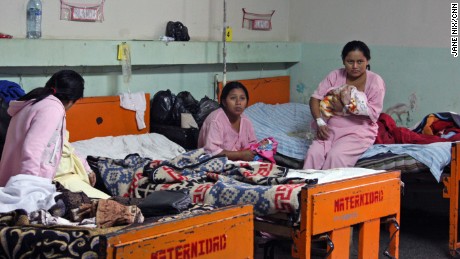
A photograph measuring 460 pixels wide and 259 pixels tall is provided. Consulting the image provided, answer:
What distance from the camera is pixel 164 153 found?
22.3 feet

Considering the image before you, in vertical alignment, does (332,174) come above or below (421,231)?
above

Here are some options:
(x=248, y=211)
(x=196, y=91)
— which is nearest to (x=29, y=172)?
(x=248, y=211)

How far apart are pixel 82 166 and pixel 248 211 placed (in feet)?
5.96

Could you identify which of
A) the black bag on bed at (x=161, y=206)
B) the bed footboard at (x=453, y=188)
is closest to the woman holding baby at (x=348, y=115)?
the bed footboard at (x=453, y=188)

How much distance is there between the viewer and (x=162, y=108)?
7.45 metres

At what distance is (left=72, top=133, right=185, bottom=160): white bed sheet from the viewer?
21.2 ft

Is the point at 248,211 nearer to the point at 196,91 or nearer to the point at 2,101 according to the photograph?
the point at 2,101

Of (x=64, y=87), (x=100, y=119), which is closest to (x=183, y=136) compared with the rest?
(x=100, y=119)

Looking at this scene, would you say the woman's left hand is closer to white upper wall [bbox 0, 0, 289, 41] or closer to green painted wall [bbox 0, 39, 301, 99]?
green painted wall [bbox 0, 39, 301, 99]

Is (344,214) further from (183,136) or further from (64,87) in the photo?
(183,136)

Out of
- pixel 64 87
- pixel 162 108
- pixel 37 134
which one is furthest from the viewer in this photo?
pixel 162 108

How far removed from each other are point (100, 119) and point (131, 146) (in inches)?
17.6

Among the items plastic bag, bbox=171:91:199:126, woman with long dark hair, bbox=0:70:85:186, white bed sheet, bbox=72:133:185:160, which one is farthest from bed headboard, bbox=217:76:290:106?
woman with long dark hair, bbox=0:70:85:186

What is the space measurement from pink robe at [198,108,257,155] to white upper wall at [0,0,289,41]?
4.85ft
